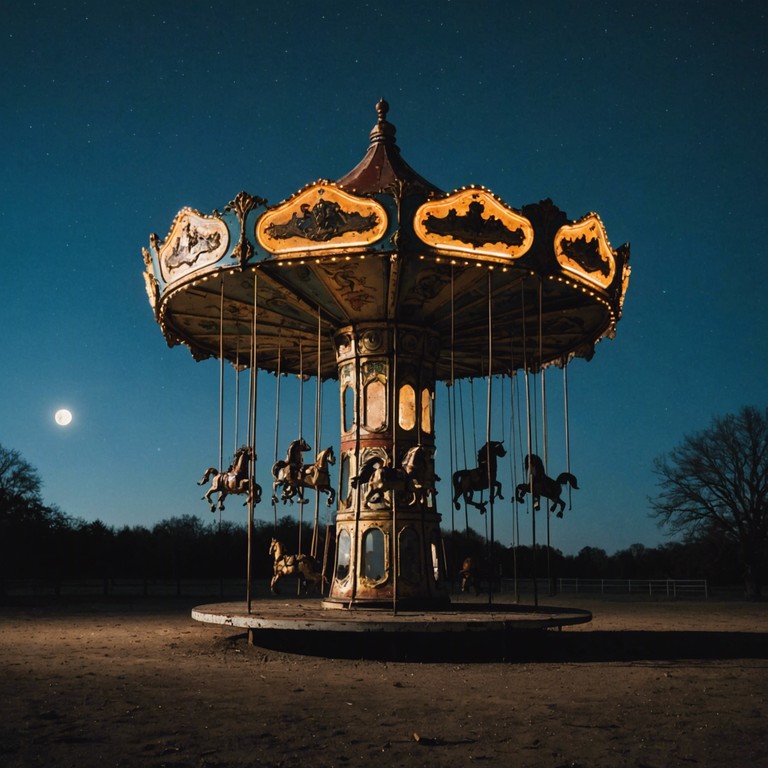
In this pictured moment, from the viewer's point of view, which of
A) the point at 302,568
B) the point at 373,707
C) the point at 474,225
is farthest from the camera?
the point at 302,568

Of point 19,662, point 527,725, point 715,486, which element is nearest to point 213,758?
point 527,725

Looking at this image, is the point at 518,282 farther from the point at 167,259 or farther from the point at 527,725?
the point at 527,725

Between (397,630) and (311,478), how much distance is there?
3.86 metres

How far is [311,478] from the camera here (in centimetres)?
1454

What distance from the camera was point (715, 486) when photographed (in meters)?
35.3

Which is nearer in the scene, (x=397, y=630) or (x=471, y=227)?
(x=397, y=630)

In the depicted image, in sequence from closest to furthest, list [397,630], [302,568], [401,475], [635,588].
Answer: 1. [397,630]
2. [401,475]
3. [302,568]
4. [635,588]

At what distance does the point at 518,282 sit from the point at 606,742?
28.5 ft

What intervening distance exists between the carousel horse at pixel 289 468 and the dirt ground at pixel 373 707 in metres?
2.54

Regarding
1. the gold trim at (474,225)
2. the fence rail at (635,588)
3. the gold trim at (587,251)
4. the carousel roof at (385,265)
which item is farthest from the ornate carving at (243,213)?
the fence rail at (635,588)

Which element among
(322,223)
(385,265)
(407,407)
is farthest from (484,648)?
(322,223)

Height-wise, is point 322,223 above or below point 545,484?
above

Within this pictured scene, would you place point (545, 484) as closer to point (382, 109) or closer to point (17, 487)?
point (382, 109)

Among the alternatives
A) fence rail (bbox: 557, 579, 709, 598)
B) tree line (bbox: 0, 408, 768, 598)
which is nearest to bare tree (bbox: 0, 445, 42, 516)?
tree line (bbox: 0, 408, 768, 598)
